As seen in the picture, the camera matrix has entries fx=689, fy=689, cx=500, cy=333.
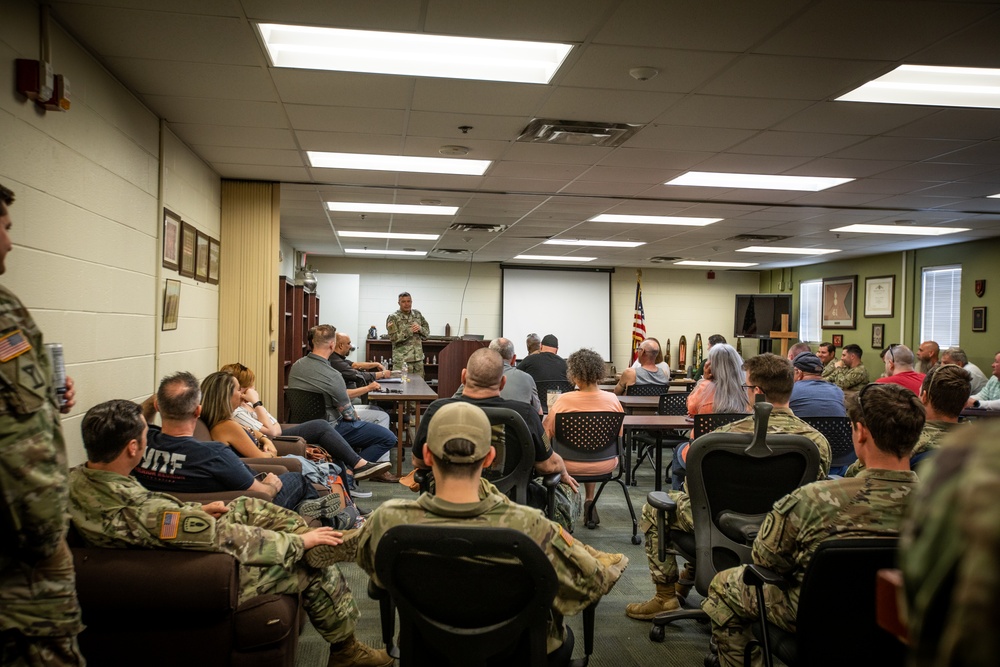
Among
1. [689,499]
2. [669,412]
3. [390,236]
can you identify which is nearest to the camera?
[689,499]

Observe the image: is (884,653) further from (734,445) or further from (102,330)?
(102,330)

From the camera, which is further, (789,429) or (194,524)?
(789,429)

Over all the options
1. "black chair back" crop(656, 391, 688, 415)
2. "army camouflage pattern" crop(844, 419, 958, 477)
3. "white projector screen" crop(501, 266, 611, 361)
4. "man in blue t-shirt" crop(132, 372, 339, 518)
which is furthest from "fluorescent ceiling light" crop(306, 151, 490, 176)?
"white projector screen" crop(501, 266, 611, 361)

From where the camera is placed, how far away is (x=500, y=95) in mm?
3824

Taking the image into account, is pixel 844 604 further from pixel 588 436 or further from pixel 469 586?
pixel 588 436

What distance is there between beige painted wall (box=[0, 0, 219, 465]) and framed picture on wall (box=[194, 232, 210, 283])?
0.55m

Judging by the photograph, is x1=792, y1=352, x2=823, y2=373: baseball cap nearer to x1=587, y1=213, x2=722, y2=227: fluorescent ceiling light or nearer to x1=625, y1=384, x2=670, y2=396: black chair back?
x1=625, y1=384, x2=670, y2=396: black chair back

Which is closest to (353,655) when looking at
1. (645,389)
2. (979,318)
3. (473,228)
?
(645,389)

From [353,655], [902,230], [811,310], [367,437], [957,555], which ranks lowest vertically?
[353,655]

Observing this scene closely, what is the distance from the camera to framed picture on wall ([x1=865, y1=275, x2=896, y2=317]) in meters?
10.8

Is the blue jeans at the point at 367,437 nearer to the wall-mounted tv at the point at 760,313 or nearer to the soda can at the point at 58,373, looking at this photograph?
the soda can at the point at 58,373

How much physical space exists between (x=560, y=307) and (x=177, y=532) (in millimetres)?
12132

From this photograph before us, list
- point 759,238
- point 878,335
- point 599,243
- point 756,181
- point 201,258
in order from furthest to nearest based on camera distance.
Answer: point 878,335 < point 599,243 < point 759,238 < point 756,181 < point 201,258

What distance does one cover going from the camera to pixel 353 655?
8.43ft
